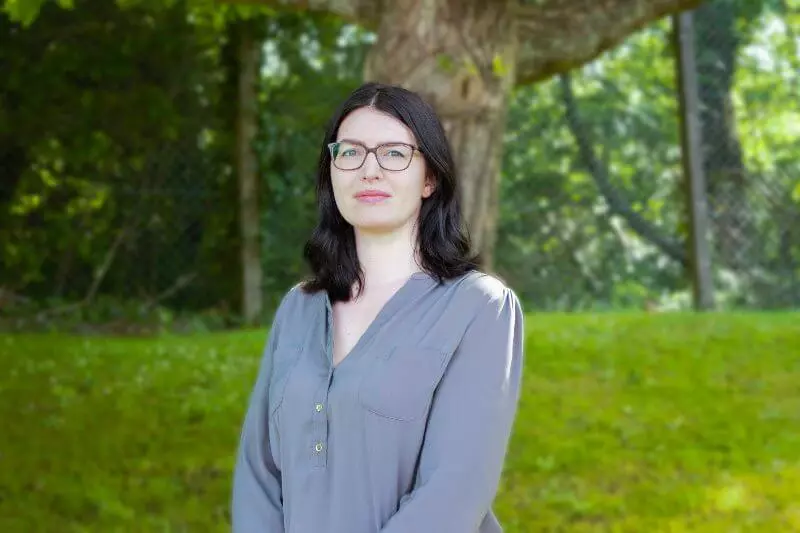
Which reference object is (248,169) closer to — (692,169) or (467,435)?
(692,169)

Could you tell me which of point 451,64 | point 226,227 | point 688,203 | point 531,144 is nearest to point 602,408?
point 451,64

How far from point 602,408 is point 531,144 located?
6.57 meters

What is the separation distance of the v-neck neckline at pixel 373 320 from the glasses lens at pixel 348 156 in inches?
8.7

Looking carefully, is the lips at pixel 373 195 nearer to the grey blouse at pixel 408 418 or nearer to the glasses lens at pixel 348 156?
the glasses lens at pixel 348 156

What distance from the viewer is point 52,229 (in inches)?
377

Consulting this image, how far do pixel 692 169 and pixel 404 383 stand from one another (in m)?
7.19

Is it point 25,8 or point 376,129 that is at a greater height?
point 25,8

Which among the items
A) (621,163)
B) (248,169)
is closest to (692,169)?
(621,163)

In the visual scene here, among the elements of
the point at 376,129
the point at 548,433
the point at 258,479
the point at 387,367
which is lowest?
the point at 548,433

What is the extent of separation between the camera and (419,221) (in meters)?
2.07

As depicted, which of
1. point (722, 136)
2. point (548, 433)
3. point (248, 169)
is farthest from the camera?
point (722, 136)

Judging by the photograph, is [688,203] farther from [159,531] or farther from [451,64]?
[159,531]

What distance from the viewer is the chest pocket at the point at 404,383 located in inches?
73.9

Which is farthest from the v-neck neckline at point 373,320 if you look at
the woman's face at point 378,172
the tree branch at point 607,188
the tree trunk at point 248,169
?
the tree branch at point 607,188
